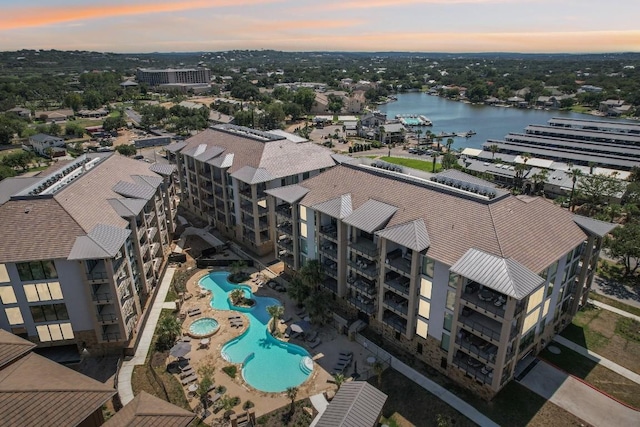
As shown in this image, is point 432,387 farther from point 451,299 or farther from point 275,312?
point 275,312

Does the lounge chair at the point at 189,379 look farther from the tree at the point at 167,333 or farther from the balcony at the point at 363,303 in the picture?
the balcony at the point at 363,303

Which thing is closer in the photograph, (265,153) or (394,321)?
(394,321)

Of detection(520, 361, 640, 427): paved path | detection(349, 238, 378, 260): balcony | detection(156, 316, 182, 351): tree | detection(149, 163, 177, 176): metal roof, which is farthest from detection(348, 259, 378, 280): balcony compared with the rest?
detection(149, 163, 177, 176): metal roof

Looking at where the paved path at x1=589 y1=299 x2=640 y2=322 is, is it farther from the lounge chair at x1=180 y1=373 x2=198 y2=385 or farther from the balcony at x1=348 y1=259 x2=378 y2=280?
the lounge chair at x1=180 y1=373 x2=198 y2=385

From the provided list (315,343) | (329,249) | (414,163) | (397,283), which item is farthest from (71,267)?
(414,163)

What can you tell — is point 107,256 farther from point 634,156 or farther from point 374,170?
point 634,156

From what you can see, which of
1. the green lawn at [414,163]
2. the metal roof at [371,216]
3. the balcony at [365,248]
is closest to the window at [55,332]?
the balcony at [365,248]

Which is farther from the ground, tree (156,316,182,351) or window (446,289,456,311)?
window (446,289,456,311)
